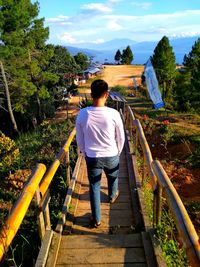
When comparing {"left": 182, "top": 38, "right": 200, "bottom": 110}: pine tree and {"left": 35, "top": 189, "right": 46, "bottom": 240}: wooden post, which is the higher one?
{"left": 35, "top": 189, "right": 46, "bottom": 240}: wooden post

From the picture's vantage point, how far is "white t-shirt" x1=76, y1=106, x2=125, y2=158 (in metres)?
4.36

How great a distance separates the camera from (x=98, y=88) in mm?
4176

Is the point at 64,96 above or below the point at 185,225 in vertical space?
below

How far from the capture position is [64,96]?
119 feet

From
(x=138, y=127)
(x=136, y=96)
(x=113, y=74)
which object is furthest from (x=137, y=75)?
(x=138, y=127)

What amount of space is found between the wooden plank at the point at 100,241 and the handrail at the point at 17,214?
3.38ft

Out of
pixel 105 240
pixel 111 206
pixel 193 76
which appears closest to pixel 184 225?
pixel 105 240

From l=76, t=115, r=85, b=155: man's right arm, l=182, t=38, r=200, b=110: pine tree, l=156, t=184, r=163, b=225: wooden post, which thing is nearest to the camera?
l=156, t=184, r=163, b=225: wooden post

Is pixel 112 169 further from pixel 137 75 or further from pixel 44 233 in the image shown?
pixel 137 75

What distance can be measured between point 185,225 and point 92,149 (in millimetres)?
1917

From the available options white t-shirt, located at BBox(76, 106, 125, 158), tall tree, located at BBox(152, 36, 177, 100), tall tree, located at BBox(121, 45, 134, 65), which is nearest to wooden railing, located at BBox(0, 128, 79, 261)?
white t-shirt, located at BBox(76, 106, 125, 158)

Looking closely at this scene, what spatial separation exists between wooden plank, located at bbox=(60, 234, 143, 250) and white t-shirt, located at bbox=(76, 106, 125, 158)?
3.34 ft

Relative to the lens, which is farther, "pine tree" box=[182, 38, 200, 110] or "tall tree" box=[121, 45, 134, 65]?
"tall tree" box=[121, 45, 134, 65]

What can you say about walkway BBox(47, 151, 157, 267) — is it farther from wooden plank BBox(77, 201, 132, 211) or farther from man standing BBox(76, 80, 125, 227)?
man standing BBox(76, 80, 125, 227)
